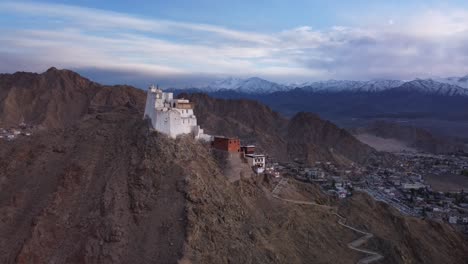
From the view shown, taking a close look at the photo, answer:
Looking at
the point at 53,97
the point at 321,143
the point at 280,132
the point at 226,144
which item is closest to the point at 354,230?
the point at 226,144

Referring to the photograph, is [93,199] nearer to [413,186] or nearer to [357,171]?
[413,186]

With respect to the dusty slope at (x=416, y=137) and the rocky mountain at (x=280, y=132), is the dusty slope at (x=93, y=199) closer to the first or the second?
the rocky mountain at (x=280, y=132)

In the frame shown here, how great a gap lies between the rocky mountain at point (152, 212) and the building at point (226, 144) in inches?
40.2

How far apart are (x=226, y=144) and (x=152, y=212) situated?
1185 centimetres

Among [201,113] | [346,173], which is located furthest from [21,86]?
[346,173]

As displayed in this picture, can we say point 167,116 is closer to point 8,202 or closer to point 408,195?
point 8,202

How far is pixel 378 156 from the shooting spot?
12225cm

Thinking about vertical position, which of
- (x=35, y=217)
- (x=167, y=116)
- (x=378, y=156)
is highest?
(x=167, y=116)

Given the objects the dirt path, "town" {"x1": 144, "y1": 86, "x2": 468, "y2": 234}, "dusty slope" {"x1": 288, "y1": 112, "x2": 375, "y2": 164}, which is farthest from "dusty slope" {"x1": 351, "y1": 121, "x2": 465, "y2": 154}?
the dirt path

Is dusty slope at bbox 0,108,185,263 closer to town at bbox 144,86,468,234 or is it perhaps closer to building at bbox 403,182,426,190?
town at bbox 144,86,468,234

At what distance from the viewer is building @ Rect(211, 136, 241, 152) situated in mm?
50125

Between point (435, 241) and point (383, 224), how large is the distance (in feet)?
18.7

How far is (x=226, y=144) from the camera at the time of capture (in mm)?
50219

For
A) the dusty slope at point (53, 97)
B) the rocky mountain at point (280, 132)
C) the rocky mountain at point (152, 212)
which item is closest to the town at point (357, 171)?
the rocky mountain at point (152, 212)
